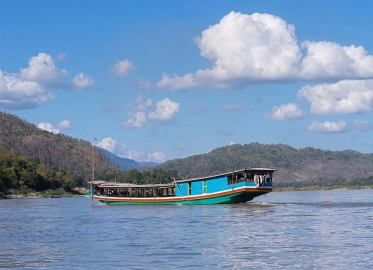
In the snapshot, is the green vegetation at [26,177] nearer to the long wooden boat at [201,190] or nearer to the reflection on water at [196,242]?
the long wooden boat at [201,190]

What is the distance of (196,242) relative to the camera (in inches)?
1307

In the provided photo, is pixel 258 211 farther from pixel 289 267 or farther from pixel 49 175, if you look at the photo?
pixel 49 175

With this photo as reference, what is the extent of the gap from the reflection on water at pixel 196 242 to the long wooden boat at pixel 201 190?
42.0 ft

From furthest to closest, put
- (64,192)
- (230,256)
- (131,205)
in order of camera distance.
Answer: (64,192)
(131,205)
(230,256)

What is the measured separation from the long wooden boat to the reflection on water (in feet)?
42.0

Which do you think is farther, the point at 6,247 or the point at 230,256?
the point at 6,247

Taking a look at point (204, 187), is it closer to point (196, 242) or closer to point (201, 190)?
point (201, 190)

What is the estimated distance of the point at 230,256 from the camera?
27.8 metres

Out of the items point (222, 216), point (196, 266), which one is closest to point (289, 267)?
point (196, 266)

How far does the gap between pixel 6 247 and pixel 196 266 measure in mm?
12412

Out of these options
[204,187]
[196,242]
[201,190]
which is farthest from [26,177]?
[196,242]

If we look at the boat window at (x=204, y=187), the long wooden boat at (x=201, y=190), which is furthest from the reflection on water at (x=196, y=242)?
the boat window at (x=204, y=187)

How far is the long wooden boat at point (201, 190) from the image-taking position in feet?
208

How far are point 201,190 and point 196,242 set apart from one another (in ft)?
114
